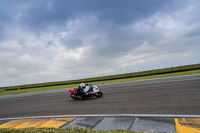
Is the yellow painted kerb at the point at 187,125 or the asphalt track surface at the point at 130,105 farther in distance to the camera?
the asphalt track surface at the point at 130,105

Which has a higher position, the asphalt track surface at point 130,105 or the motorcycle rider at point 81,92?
the motorcycle rider at point 81,92

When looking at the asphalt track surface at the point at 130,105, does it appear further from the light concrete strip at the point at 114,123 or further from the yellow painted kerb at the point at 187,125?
the light concrete strip at the point at 114,123

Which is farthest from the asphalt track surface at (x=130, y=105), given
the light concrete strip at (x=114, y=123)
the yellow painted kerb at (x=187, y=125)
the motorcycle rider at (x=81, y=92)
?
the light concrete strip at (x=114, y=123)

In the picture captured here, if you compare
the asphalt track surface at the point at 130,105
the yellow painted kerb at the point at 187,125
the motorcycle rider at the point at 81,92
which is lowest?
the asphalt track surface at the point at 130,105

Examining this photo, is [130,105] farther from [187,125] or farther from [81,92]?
[81,92]

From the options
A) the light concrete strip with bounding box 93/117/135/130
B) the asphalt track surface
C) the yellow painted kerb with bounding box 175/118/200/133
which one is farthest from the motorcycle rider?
the yellow painted kerb with bounding box 175/118/200/133

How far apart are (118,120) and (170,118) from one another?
5.13 feet

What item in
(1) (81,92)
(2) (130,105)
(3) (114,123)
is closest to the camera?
(3) (114,123)

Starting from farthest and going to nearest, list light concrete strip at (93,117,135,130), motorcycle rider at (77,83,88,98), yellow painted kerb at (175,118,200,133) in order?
motorcycle rider at (77,83,88,98) < light concrete strip at (93,117,135,130) < yellow painted kerb at (175,118,200,133)

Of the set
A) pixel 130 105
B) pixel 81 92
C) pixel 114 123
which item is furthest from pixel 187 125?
pixel 81 92

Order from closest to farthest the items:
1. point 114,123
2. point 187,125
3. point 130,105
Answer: point 187,125
point 114,123
point 130,105

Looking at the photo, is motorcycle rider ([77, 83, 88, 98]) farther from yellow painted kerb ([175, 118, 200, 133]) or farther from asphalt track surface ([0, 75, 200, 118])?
yellow painted kerb ([175, 118, 200, 133])

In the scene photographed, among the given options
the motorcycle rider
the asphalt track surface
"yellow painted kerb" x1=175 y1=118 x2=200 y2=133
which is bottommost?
the asphalt track surface

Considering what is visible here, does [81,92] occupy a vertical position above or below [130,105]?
above
